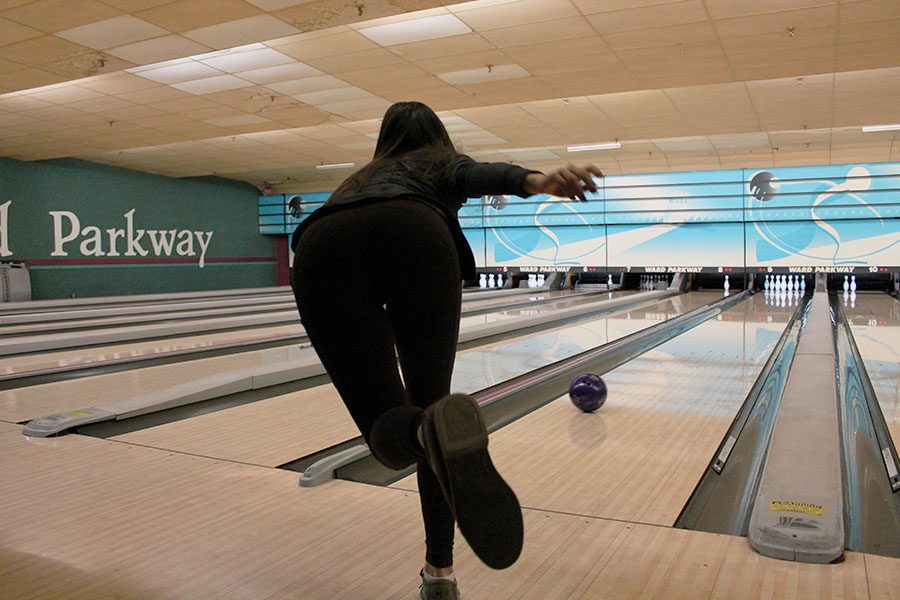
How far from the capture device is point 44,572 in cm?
160

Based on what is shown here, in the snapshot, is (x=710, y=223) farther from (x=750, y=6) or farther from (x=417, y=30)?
(x=417, y=30)

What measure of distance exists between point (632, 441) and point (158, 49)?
436 centimetres

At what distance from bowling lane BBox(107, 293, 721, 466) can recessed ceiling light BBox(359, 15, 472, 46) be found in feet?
7.37

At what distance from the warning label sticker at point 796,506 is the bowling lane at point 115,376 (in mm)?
2962

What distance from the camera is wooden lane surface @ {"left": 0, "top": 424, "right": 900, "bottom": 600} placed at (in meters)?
1.50

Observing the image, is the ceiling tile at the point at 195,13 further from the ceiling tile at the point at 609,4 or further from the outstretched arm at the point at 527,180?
the outstretched arm at the point at 527,180

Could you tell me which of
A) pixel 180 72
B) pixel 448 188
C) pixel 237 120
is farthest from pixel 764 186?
pixel 448 188

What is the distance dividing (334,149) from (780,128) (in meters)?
5.60

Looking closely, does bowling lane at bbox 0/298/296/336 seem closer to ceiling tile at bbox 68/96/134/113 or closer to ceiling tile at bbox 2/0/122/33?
ceiling tile at bbox 68/96/134/113

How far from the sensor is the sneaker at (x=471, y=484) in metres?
1.04

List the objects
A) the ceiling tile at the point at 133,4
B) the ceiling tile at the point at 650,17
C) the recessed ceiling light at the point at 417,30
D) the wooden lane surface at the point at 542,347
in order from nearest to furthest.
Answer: the wooden lane surface at the point at 542,347
the ceiling tile at the point at 133,4
the ceiling tile at the point at 650,17
the recessed ceiling light at the point at 417,30

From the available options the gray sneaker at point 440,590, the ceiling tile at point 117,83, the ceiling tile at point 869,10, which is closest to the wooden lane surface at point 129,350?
the ceiling tile at point 117,83

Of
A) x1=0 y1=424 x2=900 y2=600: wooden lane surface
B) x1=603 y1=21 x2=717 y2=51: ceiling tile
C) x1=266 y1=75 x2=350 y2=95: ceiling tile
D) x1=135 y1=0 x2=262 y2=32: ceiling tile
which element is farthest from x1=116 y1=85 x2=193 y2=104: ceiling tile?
x1=0 y1=424 x2=900 y2=600: wooden lane surface

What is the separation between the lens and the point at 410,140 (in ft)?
4.46
